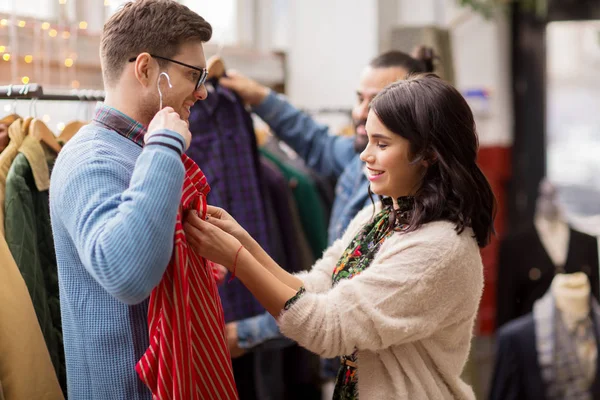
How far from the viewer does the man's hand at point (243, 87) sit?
232cm

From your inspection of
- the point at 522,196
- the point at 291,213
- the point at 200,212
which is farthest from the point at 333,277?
the point at 522,196

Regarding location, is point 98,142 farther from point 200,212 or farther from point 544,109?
point 544,109

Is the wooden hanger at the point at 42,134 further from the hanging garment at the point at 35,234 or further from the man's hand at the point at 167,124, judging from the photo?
the man's hand at the point at 167,124

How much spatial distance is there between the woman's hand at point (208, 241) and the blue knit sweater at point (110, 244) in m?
0.15

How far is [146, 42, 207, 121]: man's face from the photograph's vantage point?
138 cm

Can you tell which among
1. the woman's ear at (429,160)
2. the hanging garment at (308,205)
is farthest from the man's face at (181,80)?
the hanging garment at (308,205)

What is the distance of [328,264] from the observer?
179 cm

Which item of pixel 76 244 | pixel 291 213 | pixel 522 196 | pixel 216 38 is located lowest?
pixel 522 196

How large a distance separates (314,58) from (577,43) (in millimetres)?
1917

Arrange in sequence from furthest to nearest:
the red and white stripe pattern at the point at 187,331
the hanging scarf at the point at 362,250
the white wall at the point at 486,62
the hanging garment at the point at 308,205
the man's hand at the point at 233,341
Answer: the white wall at the point at 486,62 < the hanging garment at the point at 308,205 < the man's hand at the point at 233,341 < the hanging scarf at the point at 362,250 < the red and white stripe pattern at the point at 187,331

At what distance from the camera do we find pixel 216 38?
11.5ft

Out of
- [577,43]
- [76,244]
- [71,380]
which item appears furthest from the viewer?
[577,43]

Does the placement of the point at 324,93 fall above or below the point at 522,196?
above

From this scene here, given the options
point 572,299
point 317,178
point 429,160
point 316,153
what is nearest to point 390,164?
point 429,160
